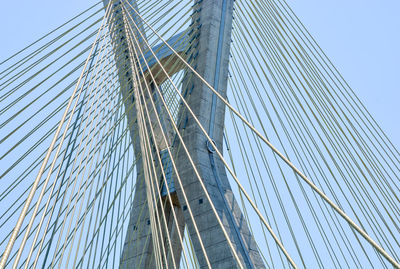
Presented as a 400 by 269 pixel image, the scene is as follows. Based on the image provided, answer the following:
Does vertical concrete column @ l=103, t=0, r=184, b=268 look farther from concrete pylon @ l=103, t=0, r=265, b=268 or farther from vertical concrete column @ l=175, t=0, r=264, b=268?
vertical concrete column @ l=175, t=0, r=264, b=268

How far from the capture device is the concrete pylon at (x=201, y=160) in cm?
652

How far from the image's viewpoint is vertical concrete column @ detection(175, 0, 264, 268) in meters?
6.45

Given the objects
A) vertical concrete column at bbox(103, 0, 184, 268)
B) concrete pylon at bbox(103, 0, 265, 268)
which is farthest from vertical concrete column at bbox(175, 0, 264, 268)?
vertical concrete column at bbox(103, 0, 184, 268)

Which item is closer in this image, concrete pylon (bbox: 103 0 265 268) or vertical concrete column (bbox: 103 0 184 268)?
concrete pylon (bbox: 103 0 265 268)

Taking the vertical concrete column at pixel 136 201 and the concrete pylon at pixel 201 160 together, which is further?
the vertical concrete column at pixel 136 201

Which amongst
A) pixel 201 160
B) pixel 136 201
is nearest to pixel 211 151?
pixel 201 160

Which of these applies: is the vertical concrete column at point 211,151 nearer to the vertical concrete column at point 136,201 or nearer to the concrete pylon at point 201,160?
the concrete pylon at point 201,160

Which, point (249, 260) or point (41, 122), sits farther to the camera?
point (41, 122)

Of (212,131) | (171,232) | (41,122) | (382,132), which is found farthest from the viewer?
(382,132)

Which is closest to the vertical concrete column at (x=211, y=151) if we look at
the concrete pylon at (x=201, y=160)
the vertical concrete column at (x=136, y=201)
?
the concrete pylon at (x=201, y=160)

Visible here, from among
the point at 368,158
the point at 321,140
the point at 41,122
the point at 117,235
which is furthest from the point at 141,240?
the point at 368,158

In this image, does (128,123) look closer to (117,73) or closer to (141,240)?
(117,73)

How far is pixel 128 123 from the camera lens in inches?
328

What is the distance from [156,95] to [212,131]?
6.18ft
